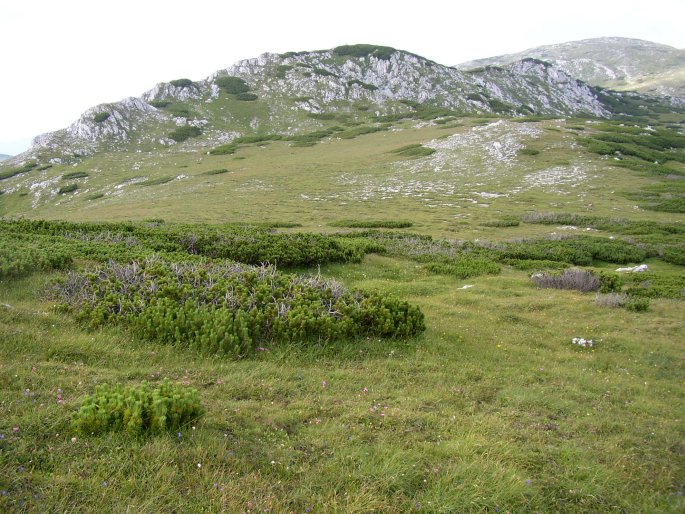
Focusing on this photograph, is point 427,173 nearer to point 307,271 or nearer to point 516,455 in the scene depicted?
point 307,271

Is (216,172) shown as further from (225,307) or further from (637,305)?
(637,305)

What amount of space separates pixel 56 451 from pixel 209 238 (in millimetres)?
13252

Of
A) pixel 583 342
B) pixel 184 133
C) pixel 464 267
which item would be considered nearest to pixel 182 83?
pixel 184 133

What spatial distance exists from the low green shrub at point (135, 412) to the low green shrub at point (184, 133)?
95.0m

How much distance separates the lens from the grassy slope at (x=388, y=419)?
4.03 metres

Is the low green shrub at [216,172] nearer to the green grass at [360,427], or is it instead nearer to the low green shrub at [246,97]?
the green grass at [360,427]

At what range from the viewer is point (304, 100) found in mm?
111500

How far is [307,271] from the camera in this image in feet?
51.6

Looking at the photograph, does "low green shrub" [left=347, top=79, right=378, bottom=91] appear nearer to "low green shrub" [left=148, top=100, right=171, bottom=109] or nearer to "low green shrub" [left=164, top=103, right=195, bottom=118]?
"low green shrub" [left=164, top=103, right=195, bottom=118]

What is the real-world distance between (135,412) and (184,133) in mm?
97945

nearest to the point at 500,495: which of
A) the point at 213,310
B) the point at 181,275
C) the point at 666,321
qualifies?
the point at 213,310

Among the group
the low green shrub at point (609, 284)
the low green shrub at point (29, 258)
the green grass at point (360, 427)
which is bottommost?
the low green shrub at point (609, 284)

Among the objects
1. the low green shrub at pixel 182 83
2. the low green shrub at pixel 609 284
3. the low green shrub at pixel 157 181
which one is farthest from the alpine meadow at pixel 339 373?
the low green shrub at pixel 182 83

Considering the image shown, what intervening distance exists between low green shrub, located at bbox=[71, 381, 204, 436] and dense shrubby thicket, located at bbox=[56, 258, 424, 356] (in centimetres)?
268
